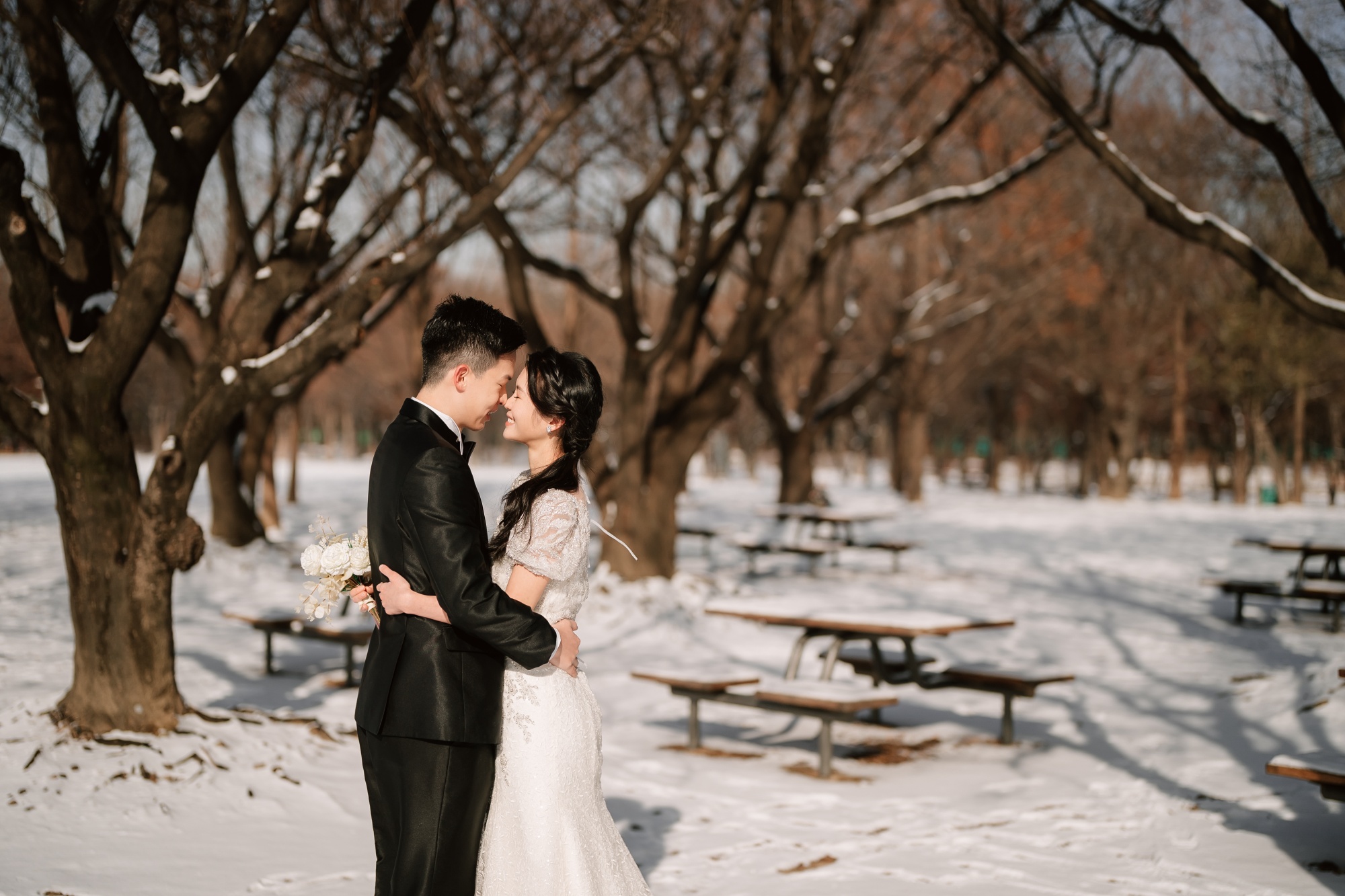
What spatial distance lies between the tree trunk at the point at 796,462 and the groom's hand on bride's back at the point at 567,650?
2019cm

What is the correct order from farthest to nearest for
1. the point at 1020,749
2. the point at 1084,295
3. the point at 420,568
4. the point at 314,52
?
the point at 1084,295, the point at 314,52, the point at 1020,749, the point at 420,568

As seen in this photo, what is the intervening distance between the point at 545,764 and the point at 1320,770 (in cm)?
357

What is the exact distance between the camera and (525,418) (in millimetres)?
3568

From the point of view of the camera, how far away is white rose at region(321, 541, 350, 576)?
343 centimetres

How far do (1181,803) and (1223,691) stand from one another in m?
3.62

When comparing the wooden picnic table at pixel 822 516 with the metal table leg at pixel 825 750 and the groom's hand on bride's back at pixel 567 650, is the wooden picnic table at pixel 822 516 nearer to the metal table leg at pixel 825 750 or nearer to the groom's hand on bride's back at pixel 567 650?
the metal table leg at pixel 825 750

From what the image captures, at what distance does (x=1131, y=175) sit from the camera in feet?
28.6

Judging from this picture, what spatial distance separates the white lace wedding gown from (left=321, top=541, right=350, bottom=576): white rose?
0.43 metres

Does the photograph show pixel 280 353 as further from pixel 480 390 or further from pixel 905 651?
pixel 905 651

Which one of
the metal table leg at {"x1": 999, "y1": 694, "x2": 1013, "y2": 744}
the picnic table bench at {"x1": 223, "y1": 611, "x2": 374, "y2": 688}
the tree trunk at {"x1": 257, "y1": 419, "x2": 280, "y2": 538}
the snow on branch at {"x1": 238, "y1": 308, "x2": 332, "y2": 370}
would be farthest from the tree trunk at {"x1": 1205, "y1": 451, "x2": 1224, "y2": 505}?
the snow on branch at {"x1": 238, "y1": 308, "x2": 332, "y2": 370}

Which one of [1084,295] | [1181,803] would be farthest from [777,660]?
[1084,295]

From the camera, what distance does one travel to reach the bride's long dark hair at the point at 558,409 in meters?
3.51

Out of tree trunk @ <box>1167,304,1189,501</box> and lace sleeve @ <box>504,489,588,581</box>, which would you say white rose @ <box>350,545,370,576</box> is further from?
tree trunk @ <box>1167,304,1189,501</box>

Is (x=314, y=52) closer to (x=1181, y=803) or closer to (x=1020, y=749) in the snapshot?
(x=1020, y=749)
